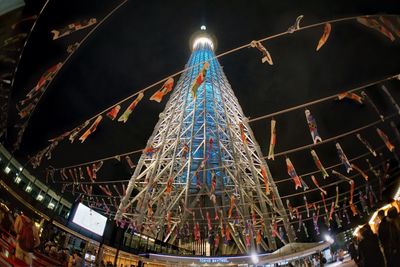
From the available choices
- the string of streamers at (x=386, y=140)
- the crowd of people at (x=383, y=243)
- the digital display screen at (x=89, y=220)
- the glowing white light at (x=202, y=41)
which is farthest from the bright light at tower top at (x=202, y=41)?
the crowd of people at (x=383, y=243)

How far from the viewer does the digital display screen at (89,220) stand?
21.5m

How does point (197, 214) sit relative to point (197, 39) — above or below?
below

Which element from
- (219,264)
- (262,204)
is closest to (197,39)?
(262,204)

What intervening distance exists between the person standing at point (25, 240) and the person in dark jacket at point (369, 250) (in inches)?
403

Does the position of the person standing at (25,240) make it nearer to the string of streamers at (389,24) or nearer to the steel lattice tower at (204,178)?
the string of streamers at (389,24)

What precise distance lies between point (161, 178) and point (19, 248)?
26583 mm

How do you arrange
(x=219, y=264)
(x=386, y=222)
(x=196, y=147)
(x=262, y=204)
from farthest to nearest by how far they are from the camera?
(x=196, y=147), (x=262, y=204), (x=219, y=264), (x=386, y=222)

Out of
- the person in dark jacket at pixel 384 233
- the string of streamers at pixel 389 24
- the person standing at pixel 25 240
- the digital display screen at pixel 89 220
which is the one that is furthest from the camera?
the digital display screen at pixel 89 220

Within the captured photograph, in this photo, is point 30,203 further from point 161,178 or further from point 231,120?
point 231,120

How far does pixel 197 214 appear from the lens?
34.8 meters

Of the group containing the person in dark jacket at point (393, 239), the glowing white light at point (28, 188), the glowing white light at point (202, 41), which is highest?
the glowing white light at point (202, 41)

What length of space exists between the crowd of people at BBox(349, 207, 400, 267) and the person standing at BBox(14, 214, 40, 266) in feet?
33.7

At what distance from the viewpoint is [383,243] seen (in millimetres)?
5590

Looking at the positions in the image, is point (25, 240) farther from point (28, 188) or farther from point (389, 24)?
point (28, 188)
